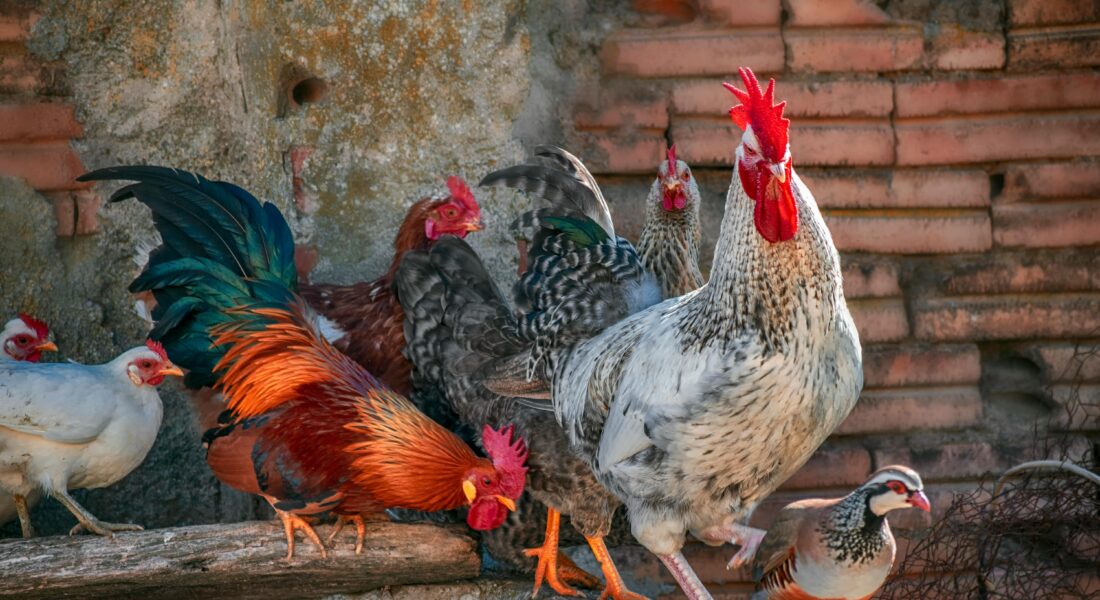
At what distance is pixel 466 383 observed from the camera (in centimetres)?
325

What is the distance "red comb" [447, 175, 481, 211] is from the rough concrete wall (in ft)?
0.53

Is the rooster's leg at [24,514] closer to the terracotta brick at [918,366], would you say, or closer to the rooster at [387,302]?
the rooster at [387,302]

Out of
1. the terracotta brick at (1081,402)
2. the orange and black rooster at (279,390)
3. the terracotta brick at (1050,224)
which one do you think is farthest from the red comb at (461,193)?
the terracotta brick at (1081,402)

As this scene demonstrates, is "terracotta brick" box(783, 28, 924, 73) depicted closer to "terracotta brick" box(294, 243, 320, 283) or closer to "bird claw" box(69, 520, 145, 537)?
"terracotta brick" box(294, 243, 320, 283)

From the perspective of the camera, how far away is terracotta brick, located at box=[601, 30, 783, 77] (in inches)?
138

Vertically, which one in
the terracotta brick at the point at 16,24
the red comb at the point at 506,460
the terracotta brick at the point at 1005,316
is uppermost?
the terracotta brick at the point at 16,24

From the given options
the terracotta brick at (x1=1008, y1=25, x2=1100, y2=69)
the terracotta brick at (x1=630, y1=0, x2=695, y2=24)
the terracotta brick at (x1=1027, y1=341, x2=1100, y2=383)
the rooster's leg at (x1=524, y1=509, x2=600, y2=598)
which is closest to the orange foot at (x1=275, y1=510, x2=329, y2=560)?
the rooster's leg at (x1=524, y1=509, x2=600, y2=598)

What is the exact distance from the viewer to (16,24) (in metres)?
3.57

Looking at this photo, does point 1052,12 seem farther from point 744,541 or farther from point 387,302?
point 387,302

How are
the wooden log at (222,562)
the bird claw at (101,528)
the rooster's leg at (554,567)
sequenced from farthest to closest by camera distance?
the rooster's leg at (554,567)
the bird claw at (101,528)
the wooden log at (222,562)

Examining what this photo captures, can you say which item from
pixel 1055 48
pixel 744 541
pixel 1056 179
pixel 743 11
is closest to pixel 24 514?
pixel 744 541

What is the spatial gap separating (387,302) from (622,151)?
0.77m

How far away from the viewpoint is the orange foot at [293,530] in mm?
2932

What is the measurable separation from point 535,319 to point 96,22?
156 cm
